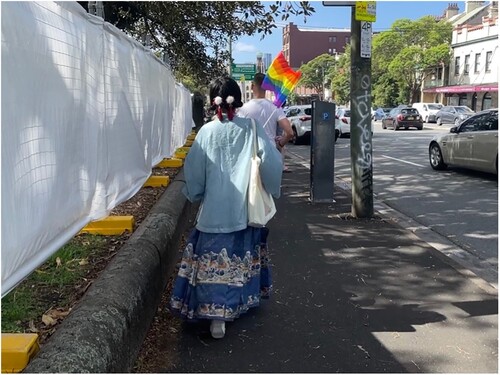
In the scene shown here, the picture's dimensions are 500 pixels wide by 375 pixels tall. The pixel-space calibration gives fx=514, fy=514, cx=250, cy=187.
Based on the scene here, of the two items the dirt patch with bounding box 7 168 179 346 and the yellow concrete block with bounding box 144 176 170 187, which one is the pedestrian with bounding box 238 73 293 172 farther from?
the dirt patch with bounding box 7 168 179 346

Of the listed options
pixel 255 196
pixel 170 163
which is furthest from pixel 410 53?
pixel 255 196

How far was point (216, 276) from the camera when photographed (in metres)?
3.59

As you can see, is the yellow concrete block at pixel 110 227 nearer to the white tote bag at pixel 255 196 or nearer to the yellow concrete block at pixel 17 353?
the white tote bag at pixel 255 196

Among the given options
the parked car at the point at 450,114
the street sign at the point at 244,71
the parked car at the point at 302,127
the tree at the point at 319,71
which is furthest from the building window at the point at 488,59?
the tree at the point at 319,71

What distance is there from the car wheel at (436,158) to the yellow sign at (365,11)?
6245mm

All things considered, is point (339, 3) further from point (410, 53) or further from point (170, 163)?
point (410, 53)

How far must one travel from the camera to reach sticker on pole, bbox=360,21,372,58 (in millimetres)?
6723

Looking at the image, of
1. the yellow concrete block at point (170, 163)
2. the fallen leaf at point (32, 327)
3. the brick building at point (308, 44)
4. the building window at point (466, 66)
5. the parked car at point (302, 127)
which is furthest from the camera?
the brick building at point (308, 44)

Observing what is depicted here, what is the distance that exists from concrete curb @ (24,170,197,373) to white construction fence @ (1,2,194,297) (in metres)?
0.35

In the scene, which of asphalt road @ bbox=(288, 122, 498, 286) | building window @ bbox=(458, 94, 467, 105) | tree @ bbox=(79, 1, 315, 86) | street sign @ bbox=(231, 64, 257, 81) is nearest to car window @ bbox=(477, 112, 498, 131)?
asphalt road @ bbox=(288, 122, 498, 286)

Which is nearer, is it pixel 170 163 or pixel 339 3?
pixel 339 3

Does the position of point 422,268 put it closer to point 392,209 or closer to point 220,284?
point 220,284

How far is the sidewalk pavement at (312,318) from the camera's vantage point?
2845 mm

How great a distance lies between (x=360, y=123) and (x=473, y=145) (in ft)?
16.5
